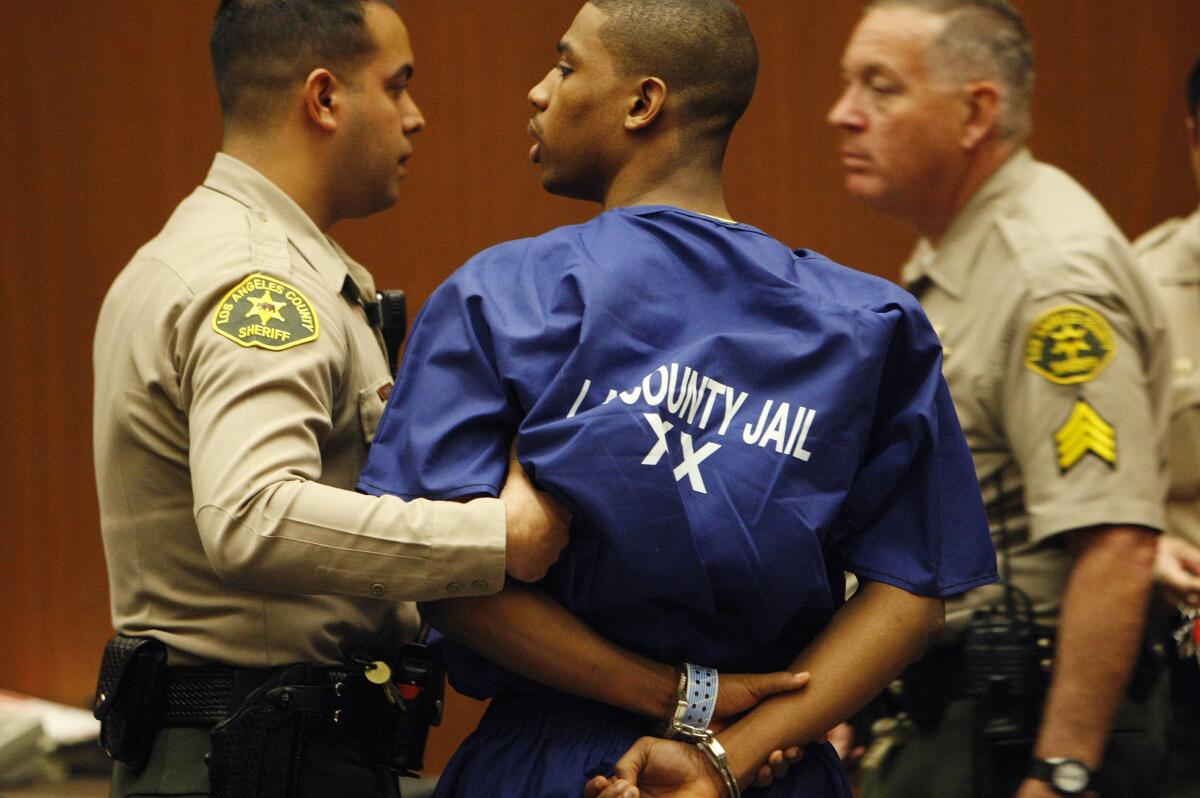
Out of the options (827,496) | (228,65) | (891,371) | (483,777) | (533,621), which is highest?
(228,65)

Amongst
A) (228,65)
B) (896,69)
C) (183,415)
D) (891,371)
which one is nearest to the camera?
(891,371)

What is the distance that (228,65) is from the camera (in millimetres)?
1998

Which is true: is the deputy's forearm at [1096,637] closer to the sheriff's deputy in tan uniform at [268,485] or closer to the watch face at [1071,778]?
the watch face at [1071,778]

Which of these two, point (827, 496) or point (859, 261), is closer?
point (827, 496)

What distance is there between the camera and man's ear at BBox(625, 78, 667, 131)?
A: 1.64 meters

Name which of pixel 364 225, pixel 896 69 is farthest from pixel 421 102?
pixel 896 69

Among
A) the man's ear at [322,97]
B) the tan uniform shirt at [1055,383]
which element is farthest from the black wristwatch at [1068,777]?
the man's ear at [322,97]

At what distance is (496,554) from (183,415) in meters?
0.49

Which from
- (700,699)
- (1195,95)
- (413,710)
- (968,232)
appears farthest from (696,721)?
(1195,95)

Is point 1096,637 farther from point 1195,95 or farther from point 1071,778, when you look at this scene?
point 1195,95

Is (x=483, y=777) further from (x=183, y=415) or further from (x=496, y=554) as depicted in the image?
(x=183, y=415)

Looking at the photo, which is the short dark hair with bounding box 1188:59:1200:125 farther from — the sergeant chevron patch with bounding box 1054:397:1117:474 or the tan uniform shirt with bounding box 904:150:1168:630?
the sergeant chevron patch with bounding box 1054:397:1117:474

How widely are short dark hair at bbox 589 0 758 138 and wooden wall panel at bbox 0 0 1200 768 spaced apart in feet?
6.45

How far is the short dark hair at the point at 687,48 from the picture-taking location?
164cm
